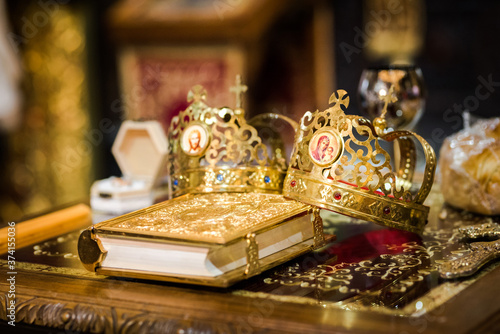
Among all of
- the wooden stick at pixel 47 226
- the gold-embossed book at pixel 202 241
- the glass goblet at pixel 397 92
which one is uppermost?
the glass goblet at pixel 397 92

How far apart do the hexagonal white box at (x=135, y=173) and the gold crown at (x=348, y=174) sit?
0.54 metres

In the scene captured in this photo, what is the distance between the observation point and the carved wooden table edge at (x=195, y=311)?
90 cm

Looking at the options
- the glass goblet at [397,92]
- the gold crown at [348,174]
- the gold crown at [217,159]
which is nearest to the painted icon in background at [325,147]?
the gold crown at [348,174]

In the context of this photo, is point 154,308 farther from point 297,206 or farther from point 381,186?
point 381,186

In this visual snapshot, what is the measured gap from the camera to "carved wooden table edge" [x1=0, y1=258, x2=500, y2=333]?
0.90 meters

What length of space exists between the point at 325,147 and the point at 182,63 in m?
2.65

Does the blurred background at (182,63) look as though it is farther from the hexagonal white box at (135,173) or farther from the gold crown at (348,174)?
the gold crown at (348,174)

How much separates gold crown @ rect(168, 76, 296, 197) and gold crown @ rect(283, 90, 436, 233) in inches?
4.9

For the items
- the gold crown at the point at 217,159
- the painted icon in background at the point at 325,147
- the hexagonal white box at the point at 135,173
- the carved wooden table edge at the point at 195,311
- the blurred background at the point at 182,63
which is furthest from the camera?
the blurred background at the point at 182,63

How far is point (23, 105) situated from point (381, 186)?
2883 mm

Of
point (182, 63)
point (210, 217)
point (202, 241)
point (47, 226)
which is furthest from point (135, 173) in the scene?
point (182, 63)

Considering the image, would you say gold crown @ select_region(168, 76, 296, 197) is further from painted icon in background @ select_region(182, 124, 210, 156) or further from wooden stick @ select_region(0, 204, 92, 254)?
wooden stick @ select_region(0, 204, 92, 254)

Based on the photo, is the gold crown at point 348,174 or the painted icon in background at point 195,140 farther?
the painted icon in background at point 195,140

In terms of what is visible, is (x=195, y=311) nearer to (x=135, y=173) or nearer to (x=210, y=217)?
(x=210, y=217)
